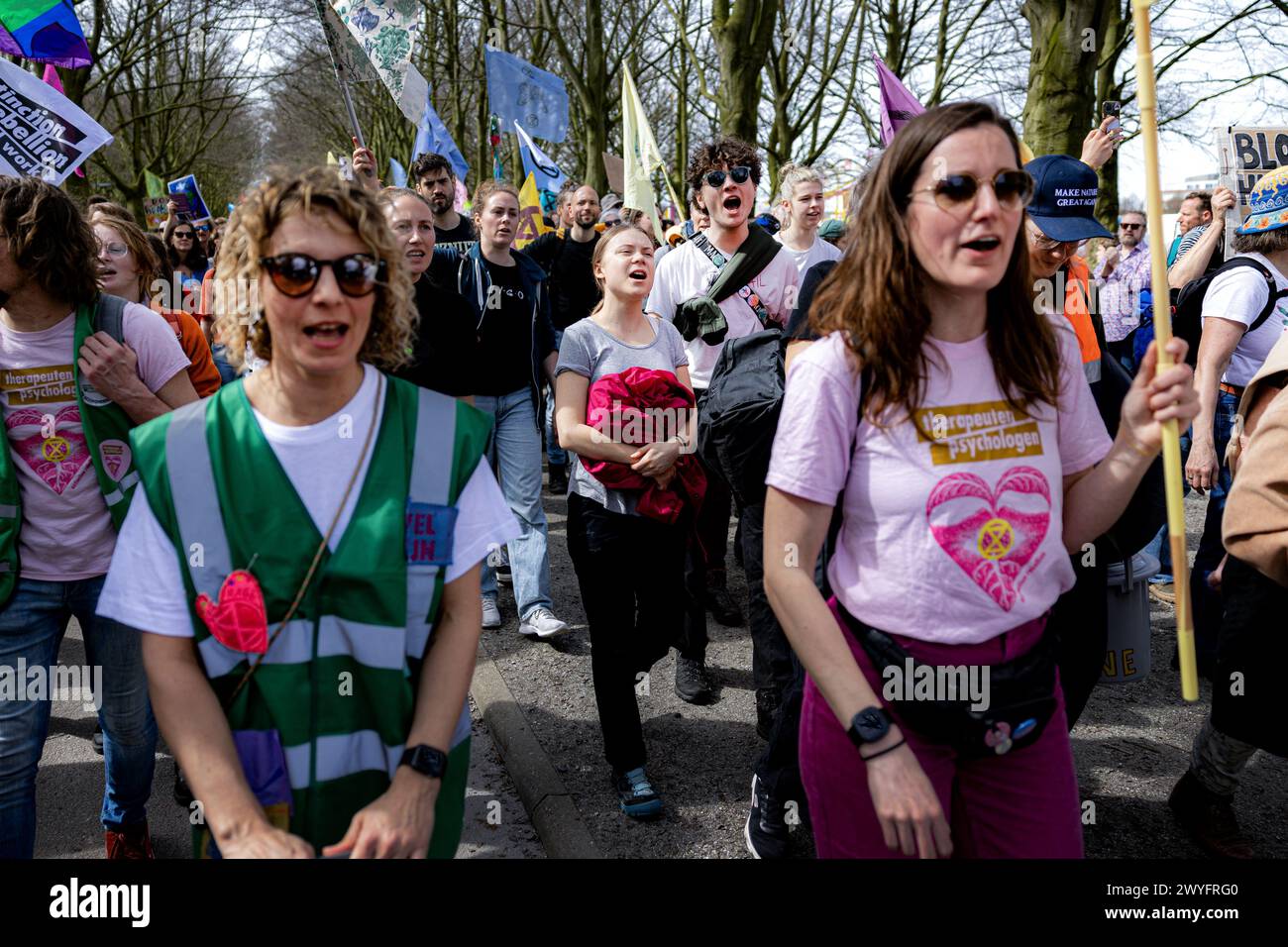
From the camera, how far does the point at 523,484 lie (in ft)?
18.1

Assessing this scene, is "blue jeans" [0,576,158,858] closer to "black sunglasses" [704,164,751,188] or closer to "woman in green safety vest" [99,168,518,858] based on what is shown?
"woman in green safety vest" [99,168,518,858]

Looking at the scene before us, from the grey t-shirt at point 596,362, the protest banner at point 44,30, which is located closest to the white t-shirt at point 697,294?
the grey t-shirt at point 596,362

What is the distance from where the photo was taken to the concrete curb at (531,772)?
11.2 feet

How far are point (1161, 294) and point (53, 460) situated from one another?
282 centimetres

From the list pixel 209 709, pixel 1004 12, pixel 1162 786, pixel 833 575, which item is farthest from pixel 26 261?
pixel 1004 12

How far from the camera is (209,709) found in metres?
1.74

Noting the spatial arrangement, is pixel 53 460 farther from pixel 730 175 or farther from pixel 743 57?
pixel 743 57

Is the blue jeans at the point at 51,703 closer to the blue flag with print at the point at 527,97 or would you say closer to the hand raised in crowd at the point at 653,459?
the hand raised in crowd at the point at 653,459

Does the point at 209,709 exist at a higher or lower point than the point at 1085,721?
higher

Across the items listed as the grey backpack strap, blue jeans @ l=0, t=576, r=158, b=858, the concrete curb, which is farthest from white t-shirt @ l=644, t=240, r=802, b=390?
blue jeans @ l=0, t=576, r=158, b=858

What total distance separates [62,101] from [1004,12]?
21149mm

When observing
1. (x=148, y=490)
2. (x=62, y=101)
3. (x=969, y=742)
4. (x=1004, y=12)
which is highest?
(x=1004, y=12)

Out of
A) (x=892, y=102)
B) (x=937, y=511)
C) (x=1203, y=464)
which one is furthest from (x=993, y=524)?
(x=892, y=102)

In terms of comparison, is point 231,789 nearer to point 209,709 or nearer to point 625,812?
point 209,709
